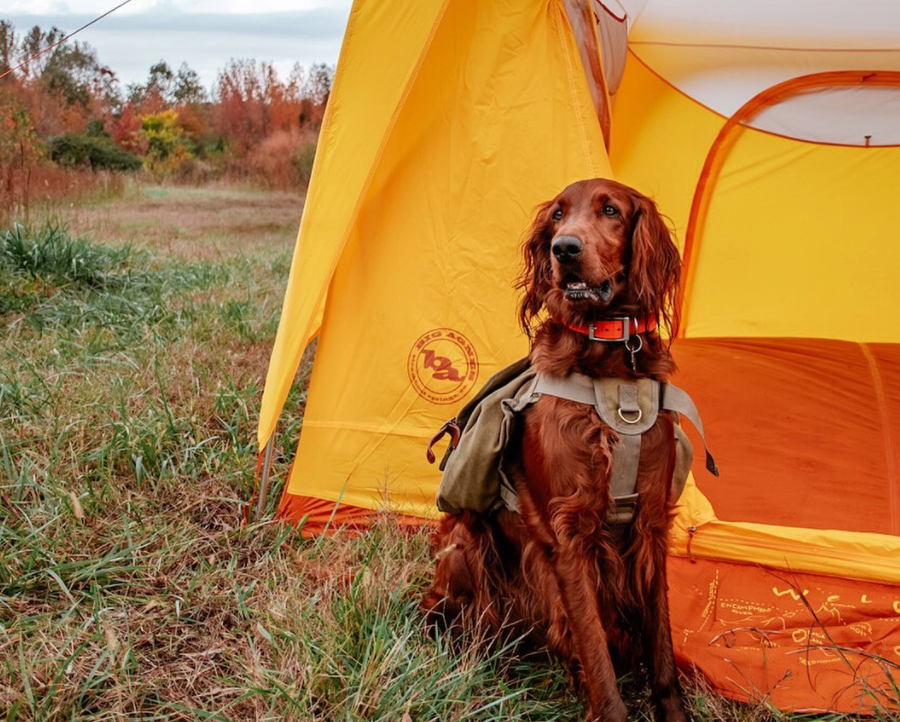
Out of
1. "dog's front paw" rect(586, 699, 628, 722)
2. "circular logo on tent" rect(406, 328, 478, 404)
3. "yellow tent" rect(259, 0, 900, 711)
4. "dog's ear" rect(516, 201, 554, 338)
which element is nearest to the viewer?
"dog's front paw" rect(586, 699, 628, 722)

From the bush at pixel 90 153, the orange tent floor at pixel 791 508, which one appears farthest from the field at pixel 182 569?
the bush at pixel 90 153

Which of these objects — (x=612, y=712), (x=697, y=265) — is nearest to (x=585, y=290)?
(x=612, y=712)

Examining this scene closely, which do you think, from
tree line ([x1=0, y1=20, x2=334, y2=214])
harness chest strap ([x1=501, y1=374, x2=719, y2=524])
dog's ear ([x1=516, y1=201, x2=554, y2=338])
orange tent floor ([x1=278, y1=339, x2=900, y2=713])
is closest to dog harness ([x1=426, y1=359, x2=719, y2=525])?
harness chest strap ([x1=501, y1=374, x2=719, y2=524])

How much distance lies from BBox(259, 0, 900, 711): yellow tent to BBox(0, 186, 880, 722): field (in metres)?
0.36

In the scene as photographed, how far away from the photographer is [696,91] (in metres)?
4.12

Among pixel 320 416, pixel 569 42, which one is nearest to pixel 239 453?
pixel 320 416

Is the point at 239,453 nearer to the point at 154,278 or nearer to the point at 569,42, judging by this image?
the point at 569,42

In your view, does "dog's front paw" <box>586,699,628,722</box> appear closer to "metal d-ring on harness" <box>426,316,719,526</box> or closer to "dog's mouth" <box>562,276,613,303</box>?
"metal d-ring on harness" <box>426,316,719,526</box>

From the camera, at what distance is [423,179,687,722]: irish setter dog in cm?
202

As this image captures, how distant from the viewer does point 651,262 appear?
2.13 m

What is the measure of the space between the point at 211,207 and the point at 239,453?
5852 mm

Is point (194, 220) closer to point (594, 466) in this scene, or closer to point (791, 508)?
point (791, 508)

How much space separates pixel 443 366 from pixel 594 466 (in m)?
1.11

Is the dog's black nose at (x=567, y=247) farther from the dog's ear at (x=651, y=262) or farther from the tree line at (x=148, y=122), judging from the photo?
the tree line at (x=148, y=122)
